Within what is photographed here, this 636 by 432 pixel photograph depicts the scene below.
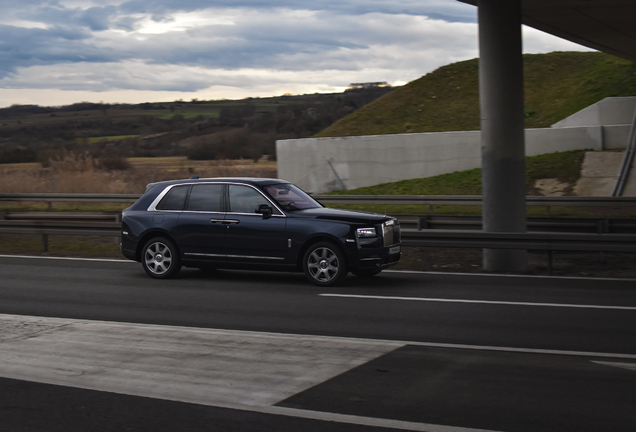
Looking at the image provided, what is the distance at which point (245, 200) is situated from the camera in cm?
1122

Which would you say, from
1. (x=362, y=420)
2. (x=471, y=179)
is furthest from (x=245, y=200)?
(x=471, y=179)

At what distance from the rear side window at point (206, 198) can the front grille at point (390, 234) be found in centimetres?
257

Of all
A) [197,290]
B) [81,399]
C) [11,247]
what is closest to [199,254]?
[197,290]

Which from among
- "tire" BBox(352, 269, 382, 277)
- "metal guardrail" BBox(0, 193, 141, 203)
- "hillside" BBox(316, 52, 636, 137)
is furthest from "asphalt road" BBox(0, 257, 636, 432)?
"hillside" BBox(316, 52, 636, 137)

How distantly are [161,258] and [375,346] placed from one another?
5.72m

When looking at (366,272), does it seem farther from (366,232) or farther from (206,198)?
(206,198)

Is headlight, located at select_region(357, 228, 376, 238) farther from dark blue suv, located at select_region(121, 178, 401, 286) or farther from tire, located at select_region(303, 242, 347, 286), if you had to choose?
tire, located at select_region(303, 242, 347, 286)

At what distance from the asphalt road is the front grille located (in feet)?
2.19

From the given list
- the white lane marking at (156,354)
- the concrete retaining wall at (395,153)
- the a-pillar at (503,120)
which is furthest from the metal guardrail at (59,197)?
the white lane marking at (156,354)

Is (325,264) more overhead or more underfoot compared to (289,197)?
more underfoot

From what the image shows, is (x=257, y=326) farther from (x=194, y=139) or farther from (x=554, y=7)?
(x=194, y=139)

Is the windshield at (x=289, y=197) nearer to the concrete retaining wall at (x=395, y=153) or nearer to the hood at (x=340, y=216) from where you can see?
the hood at (x=340, y=216)

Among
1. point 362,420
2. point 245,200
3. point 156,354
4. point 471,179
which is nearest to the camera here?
point 362,420

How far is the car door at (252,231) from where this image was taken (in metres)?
10.8
